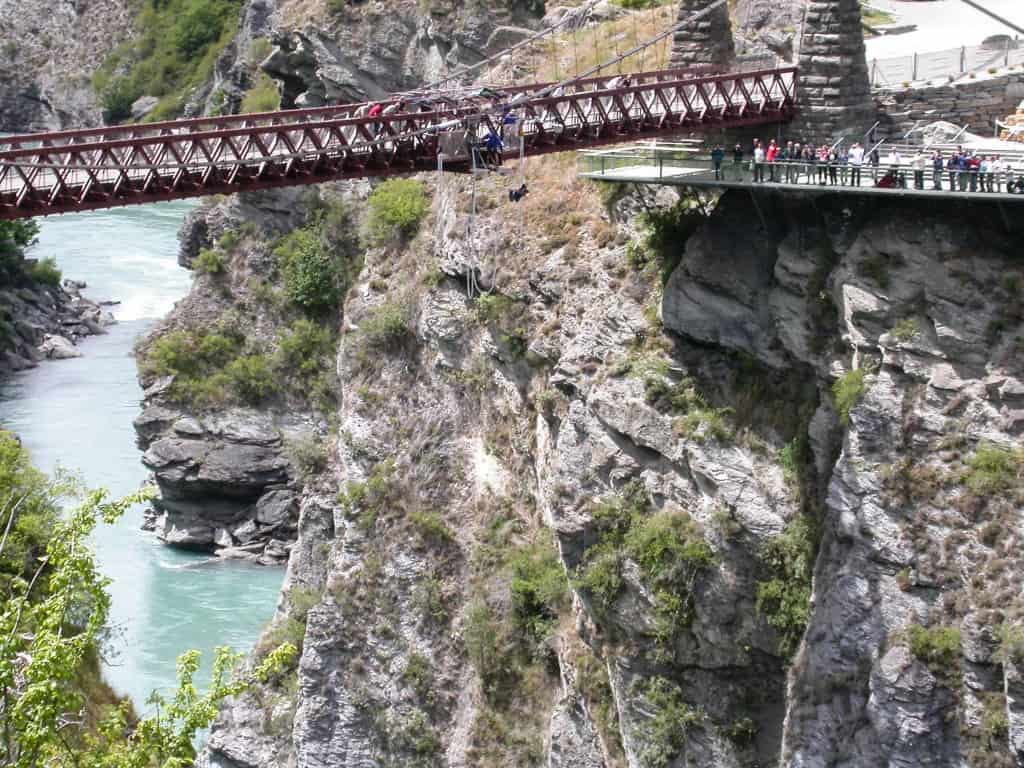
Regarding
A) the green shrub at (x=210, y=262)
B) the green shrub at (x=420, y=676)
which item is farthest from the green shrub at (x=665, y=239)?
the green shrub at (x=210, y=262)

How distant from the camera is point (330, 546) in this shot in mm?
41031

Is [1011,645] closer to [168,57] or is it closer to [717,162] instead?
[717,162]

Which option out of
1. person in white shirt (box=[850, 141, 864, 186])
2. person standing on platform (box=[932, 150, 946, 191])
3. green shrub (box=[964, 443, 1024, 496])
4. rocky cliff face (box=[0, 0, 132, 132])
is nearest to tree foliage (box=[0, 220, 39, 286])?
rocky cliff face (box=[0, 0, 132, 132])

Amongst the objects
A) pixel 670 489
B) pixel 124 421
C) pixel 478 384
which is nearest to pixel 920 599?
pixel 670 489

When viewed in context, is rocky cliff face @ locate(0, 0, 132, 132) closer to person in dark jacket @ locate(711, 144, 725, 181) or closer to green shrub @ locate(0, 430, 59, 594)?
green shrub @ locate(0, 430, 59, 594)

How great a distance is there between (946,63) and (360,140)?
1259 centimetres

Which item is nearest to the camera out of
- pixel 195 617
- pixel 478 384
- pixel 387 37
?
pixel 478 384

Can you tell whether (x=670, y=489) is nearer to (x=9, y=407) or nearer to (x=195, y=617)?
(x=195, y=617)

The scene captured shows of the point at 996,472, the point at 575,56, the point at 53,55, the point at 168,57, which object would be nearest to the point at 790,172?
the point at 996,472

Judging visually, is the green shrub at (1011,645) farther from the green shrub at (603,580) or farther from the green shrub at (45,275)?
the green shrub at (45,275)

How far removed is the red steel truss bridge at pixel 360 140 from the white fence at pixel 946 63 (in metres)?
2.98

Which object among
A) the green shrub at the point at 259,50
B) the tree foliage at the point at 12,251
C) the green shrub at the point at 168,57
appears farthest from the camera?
the green shrub at the point at 168,57

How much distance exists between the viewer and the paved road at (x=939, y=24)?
39125mm

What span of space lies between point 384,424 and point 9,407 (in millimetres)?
27349
